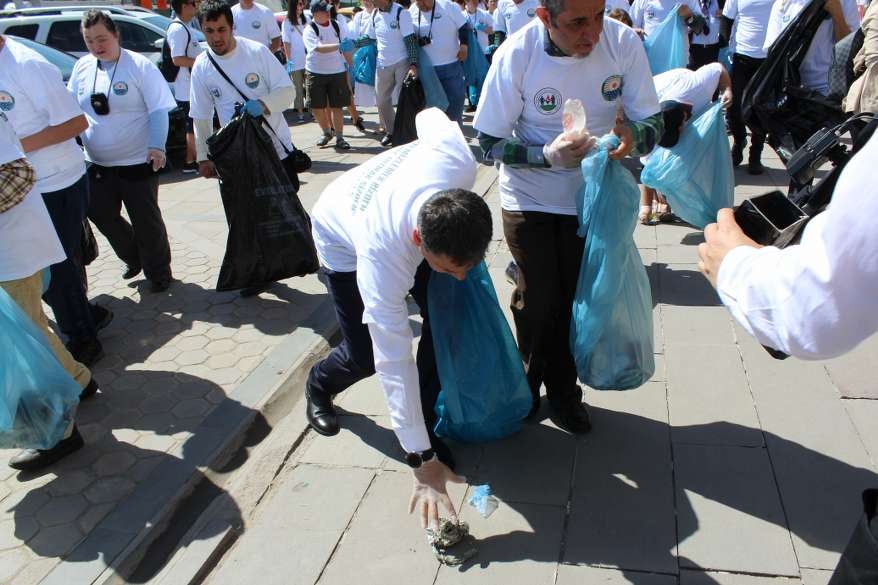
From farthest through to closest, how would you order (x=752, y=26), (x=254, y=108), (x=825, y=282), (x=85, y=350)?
(x=752, y=26)
(x=254, y=108)
(x=85, y=350)
(x=825, y=282)

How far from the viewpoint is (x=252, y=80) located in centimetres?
445

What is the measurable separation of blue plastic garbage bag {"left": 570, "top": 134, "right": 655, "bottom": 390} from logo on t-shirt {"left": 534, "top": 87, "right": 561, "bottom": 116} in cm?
24

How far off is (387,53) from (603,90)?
5.41 m

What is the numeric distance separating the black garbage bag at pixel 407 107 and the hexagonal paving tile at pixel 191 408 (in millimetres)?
4185

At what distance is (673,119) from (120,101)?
3419 millimetres

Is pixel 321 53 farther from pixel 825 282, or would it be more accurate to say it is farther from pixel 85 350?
pixel 825 282

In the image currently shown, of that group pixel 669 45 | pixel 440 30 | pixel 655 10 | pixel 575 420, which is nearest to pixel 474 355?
pixel 575 420

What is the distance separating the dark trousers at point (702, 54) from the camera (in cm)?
788

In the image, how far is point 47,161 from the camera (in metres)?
3.64

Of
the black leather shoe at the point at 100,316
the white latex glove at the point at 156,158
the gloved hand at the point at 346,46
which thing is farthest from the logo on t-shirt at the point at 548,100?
the gloved hand at the point at 346,46

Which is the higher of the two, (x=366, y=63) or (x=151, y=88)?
(x=151, y=88)

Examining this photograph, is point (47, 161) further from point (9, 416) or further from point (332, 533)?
point (332, 533)

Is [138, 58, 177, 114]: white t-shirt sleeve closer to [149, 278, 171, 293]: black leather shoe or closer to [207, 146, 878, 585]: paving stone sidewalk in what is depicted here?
[149, 278, 171, 293]: black leather shoe

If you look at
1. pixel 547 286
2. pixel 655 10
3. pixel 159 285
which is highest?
pixel 655 10
